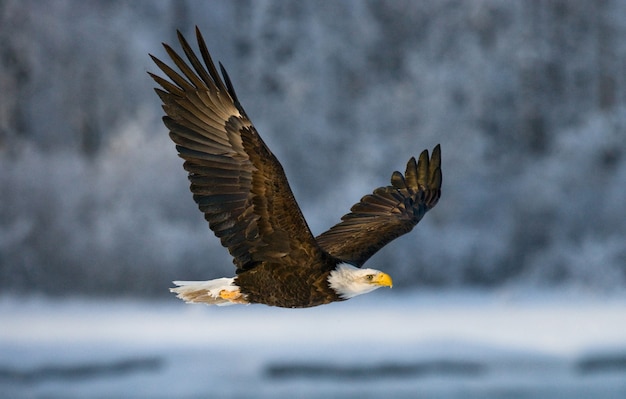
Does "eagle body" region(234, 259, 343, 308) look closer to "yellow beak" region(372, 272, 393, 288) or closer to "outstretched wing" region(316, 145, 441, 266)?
"yellow beak" region(372, 272, 393, 288)

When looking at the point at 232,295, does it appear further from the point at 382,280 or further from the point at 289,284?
the point at 382,280

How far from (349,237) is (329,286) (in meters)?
1.38

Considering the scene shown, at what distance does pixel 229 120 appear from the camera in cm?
641

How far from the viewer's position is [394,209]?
319 inches

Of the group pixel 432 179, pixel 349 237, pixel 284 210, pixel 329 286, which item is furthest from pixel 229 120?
pixel 432 179

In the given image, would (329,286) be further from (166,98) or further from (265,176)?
(166,98)

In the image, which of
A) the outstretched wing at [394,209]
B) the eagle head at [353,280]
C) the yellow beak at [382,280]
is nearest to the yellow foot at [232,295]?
the eagle head at [353,280]

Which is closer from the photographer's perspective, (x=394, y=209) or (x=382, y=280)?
(x=382, y=280)

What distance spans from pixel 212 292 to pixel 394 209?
78.7 inches

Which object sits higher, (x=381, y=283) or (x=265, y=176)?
(x=265, y=176)

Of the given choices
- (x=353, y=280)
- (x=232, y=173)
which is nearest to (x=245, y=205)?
(x=232, y=173)

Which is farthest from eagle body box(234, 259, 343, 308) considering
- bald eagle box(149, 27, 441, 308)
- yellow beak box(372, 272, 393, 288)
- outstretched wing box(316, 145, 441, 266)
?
outstretched wing box(316, 145, 441, 266)

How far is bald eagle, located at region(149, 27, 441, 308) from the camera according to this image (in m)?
6.25


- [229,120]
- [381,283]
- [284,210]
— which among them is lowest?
[381,283]
